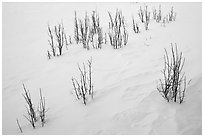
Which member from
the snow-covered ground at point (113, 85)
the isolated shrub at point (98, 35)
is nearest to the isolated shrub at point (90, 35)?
the isolated shrub at point (98, 35)

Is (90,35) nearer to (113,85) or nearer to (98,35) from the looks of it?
(98,35)

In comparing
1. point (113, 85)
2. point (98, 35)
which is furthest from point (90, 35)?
point (113, 85)

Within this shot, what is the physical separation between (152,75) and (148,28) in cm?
189

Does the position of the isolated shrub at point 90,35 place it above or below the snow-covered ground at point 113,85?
above

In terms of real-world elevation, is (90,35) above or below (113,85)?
above

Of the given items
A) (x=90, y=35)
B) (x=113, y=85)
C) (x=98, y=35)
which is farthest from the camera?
(x=90, y=35)

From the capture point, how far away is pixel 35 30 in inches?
200

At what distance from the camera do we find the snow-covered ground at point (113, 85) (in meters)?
1.78

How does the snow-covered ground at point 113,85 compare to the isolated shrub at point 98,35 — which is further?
the isolated shrub at point 98,35

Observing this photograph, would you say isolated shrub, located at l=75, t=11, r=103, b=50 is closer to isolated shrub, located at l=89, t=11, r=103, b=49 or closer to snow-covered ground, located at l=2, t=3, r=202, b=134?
isolated shrub, located at l=89, t=11, r=103, b=49

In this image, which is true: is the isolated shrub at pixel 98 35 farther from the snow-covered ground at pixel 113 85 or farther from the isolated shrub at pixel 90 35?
the snow-covered ground at pixel 113 85

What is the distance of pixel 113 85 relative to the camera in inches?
89.4

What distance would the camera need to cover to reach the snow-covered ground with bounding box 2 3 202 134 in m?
1.78

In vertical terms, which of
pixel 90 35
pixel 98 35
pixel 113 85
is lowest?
pixel 113 85
